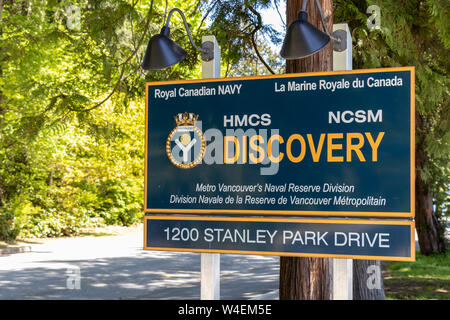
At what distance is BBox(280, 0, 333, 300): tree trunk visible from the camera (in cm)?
513

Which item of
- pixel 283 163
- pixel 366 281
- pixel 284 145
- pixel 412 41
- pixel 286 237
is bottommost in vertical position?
pixel 366 281

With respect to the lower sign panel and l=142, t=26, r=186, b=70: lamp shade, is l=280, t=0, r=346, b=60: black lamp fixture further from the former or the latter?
the lower sign panel

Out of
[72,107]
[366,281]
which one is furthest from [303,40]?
[366,281]

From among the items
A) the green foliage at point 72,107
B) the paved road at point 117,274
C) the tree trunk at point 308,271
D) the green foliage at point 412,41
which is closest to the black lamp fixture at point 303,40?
the tree trunk at point 308,271

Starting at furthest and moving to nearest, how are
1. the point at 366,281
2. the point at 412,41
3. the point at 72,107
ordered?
the point at 366,281 < the point at 412,41 < the point at 72,107

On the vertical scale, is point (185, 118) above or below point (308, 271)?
above

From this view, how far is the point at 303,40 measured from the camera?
4.21m

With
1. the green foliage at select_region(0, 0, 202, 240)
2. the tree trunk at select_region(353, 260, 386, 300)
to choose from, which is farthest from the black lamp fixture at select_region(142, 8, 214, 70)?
the tree trunk at select_region(353, 260, 386, 300)

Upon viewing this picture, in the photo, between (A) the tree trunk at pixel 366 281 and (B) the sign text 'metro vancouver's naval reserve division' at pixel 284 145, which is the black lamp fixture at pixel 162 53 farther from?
(A) the tree trunk at pixel 366 281

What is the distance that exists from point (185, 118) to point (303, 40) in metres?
1.10

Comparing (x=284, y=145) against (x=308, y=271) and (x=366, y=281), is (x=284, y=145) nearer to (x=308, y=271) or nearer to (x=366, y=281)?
(x=308, y=271)

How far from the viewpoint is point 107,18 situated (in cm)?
823

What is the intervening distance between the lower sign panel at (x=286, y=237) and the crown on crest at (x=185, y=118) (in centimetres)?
74

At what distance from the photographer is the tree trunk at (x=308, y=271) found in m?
5.13
